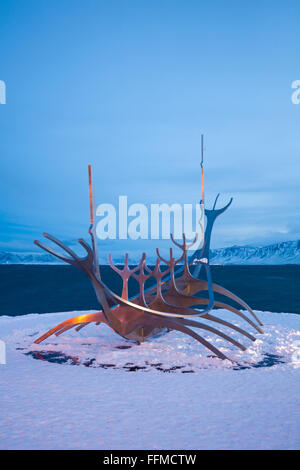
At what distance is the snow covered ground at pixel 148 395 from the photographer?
5277 mm

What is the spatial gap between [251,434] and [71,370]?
4.27m

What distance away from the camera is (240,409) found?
630cm

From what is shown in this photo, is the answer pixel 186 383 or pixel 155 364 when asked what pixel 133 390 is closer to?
pixel 186 383

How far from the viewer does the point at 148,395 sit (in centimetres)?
696

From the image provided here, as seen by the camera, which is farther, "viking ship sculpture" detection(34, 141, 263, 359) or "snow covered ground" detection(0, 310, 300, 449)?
"viking ship sculpture" detection(34, 141, 263, 359)

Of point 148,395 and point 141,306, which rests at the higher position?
point 141,306

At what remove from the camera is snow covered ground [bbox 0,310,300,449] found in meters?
5.28

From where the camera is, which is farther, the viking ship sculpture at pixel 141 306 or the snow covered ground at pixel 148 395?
the viking ship sculpture at pixel 141 306

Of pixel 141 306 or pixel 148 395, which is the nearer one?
pixel 148 395
